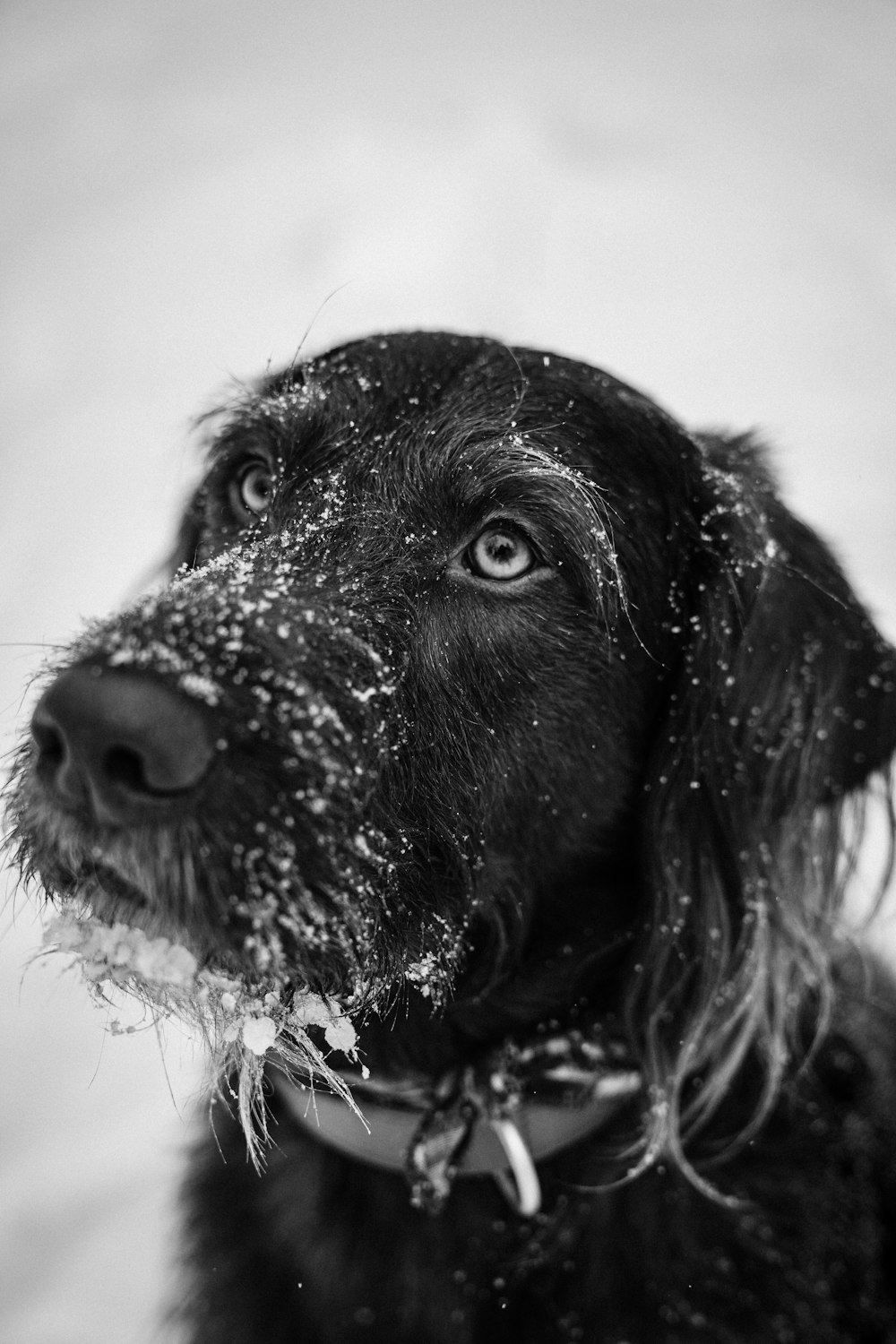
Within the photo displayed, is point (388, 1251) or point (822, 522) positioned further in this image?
point (822, 522)

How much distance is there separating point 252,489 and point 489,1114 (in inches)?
57.6

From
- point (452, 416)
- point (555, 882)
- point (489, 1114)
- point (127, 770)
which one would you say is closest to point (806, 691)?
point (555, 882)

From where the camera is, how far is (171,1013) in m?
1.82

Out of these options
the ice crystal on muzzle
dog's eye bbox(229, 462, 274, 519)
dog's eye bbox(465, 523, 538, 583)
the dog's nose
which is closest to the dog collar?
the ice crystal on muzzle

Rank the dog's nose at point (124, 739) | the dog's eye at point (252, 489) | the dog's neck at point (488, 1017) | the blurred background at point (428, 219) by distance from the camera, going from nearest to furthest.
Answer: the dog's nose at point (124, 739) → the dog's neck at point (488, 1017) → the dog's eye at point (252, 489) → the blurred background at point (428, 219)

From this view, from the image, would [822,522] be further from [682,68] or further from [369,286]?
[682,68]

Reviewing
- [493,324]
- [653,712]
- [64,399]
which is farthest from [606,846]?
→ [64,399]

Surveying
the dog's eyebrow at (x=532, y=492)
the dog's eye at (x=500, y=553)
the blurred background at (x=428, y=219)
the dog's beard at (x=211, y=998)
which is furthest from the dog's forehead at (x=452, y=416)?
the blurred background at (x=428, y=219)

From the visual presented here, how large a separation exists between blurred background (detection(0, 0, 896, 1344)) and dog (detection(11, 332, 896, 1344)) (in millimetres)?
2879

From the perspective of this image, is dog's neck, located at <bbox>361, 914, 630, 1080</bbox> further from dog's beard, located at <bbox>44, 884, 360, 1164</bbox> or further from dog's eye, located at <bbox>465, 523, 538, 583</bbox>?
dog's eye, located at <bbox>465, 523, 538, 583</bbox>

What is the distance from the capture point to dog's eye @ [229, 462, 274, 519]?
2.37 metres

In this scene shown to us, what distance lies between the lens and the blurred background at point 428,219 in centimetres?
567

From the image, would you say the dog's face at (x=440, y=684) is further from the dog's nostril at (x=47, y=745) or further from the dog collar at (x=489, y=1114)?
the dog collar at (x=489, y=1114)

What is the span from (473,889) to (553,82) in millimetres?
6513
